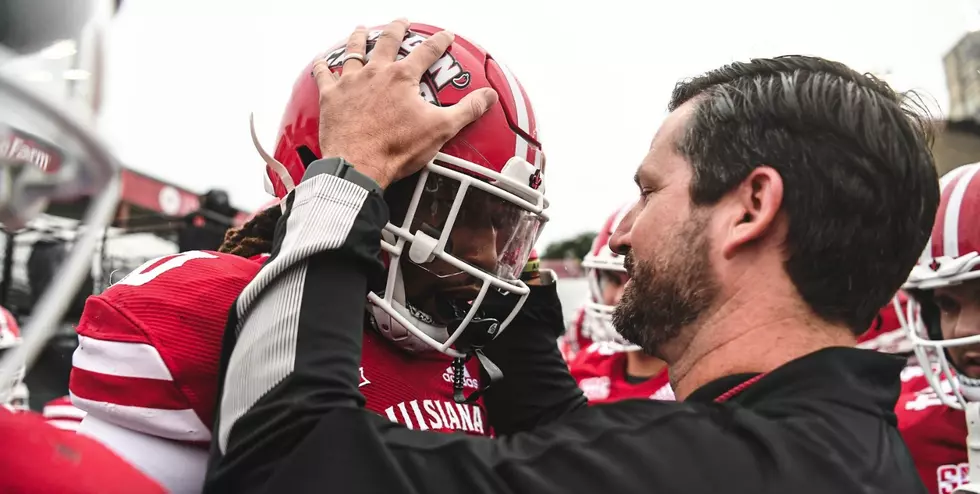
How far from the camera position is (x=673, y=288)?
4.31 ft

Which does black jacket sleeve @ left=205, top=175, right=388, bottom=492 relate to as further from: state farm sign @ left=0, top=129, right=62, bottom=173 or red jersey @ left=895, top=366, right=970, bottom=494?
red jersey @ left=895, top=366, right=970, bottom=494

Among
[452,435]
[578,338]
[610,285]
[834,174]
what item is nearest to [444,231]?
[452,435]

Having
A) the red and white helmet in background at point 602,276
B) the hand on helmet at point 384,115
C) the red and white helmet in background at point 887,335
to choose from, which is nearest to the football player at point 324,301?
the hand on helmet at point 384,115

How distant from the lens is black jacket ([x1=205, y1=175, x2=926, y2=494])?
98 cm

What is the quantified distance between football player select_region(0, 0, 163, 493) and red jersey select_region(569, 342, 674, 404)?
11.6ft

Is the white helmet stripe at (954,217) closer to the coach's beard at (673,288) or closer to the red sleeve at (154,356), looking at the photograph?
the coach's beard at (673,288)

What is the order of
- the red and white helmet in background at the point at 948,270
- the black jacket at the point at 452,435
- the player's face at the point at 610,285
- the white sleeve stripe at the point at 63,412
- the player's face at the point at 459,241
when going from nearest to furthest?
1. the black jacket at the point at 452,435
2. the player's face at the point at 459,241
3. the red and white helmet in background at the point at 948,270
4. the white sleeve stripe at the point at 63,412
5. the player's face at the point at 610,285

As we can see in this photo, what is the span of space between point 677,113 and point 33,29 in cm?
117

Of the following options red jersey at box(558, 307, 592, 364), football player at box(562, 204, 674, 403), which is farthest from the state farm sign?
red jersey at box(558, 307, 592, 364)

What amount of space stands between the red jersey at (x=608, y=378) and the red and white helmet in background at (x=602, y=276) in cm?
10

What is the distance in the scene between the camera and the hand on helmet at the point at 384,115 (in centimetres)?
132

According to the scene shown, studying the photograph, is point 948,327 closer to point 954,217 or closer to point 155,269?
point 954,217

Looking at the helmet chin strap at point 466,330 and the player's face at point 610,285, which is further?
the player's face at point 610,285

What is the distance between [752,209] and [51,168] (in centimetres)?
106
